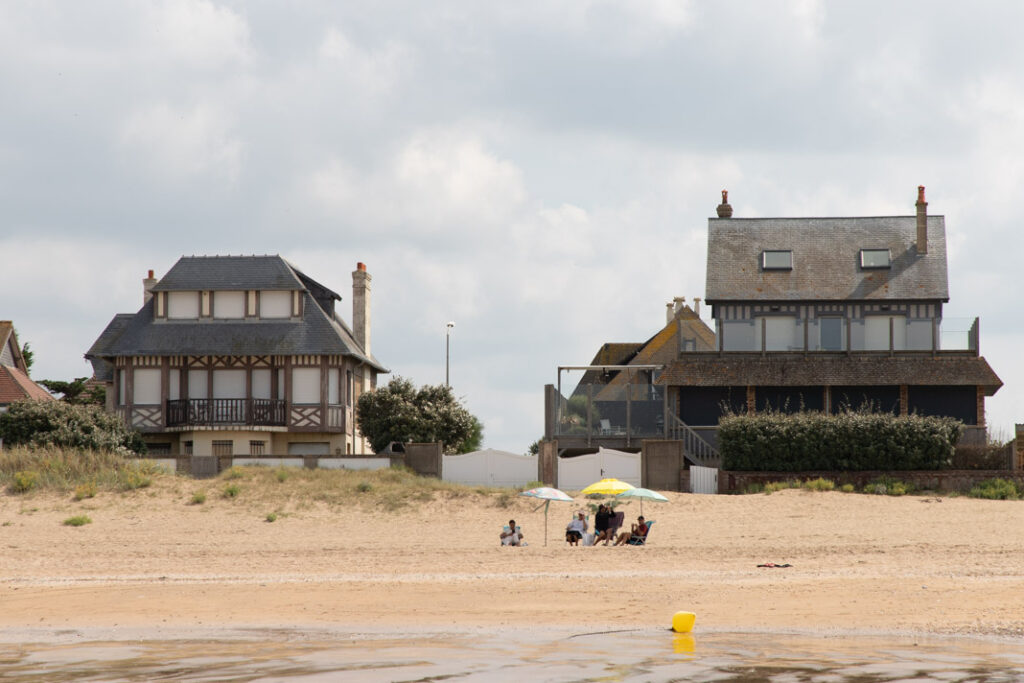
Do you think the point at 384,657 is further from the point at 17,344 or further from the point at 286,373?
the point at 17,344

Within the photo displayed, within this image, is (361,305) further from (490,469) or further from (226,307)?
(490,469)

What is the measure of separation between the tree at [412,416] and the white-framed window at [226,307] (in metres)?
5.62

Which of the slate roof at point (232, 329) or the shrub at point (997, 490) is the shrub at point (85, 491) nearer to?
the slate roof at point (232, 329)

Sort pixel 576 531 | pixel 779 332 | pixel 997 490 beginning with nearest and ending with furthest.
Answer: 1. pixel 576 531
2. pixel 997 490
3. pixel 779 332

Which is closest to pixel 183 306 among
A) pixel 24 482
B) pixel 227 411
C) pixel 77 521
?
pixel 227 411

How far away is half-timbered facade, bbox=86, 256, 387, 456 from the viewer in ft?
148

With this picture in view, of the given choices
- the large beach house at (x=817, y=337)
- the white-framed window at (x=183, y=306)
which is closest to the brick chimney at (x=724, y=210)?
the large beach house at (x=817, y=337)

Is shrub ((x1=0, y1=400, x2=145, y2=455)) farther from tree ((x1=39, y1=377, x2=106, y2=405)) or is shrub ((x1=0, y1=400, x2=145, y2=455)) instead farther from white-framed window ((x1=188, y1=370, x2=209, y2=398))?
tree ((x1=39, y1=377, x2=106, y2=405))

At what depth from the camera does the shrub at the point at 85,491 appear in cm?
3322

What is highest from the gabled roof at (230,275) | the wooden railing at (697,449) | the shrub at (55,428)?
the gabled roof at (230,275)

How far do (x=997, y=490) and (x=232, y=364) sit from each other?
25.3 m

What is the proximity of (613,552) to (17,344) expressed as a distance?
4009 centimetres

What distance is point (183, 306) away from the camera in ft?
152

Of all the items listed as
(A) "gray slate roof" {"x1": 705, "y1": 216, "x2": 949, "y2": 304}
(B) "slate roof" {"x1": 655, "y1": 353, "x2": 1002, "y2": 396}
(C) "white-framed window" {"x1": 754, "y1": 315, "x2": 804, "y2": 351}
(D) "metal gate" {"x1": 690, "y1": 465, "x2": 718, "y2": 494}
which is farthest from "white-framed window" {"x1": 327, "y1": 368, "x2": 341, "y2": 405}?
(D) "metal gate" {"x1": 690, "y1": 465, "x2": 718, "y2": 494}
